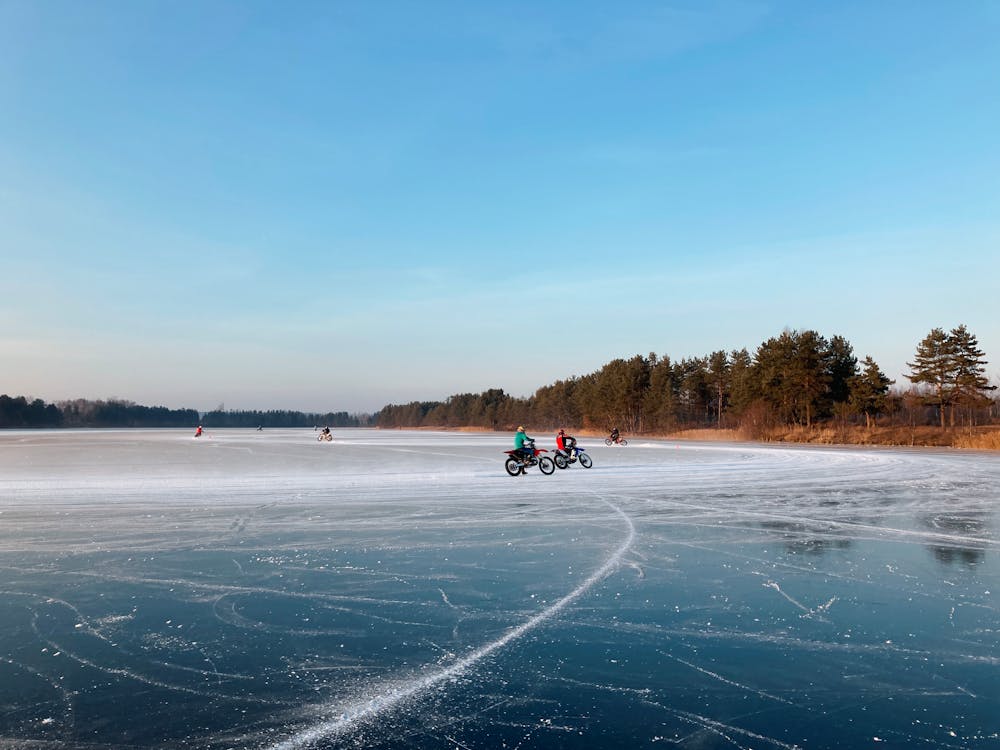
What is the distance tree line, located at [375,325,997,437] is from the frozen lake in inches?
1841

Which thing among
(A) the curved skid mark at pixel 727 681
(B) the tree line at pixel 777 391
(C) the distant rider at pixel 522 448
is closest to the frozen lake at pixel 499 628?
(A) the curved skid mark at pixel 727 681

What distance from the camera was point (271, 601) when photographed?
20.7 ft

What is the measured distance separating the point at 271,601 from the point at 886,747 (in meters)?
4.89

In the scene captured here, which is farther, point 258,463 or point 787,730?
point 258,463

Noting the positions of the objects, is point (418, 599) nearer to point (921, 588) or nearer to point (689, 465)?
point (921, 588)

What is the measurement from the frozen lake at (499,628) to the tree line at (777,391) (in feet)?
153

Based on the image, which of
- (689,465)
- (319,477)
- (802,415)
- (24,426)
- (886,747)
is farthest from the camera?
A: (24,426)

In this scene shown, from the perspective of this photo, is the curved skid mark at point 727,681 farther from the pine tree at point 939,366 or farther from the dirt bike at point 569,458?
the pine tree at point 939,366

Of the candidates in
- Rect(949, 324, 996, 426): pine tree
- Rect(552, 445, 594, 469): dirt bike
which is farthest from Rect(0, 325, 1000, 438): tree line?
Rect(552, 445, 594, 469): dirt bike

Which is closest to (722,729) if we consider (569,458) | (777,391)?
(569,458)

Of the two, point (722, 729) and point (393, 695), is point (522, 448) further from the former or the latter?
point (722, 729)

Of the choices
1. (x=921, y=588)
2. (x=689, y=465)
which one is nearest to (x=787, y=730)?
(x=921, y=588)

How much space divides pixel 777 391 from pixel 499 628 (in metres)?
59.0

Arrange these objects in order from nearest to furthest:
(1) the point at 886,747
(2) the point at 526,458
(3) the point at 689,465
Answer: (1) the point at 886,747 < (2) the point at 526,458 < (3) the point at 689,465
